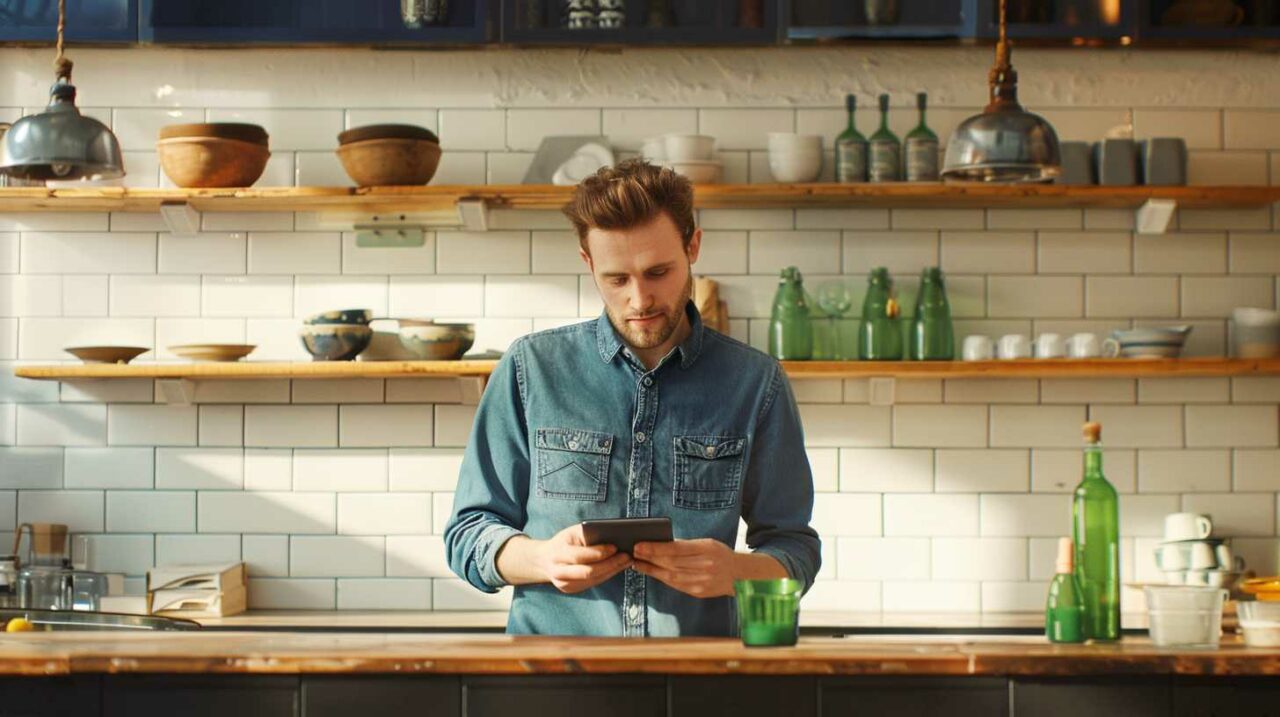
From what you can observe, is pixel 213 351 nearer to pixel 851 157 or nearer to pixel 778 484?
pixel 851 157

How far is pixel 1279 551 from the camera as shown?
4.45m

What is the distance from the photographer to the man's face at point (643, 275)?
7.92 ft

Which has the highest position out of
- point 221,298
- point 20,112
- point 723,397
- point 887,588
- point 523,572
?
point 20,112

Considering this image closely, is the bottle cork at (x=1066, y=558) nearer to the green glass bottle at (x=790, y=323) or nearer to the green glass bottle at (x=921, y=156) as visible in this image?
the green glass bottle at (x=790, y=323)

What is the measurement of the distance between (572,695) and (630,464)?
0.56 meters

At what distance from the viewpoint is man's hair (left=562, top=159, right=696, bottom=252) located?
7.93ft

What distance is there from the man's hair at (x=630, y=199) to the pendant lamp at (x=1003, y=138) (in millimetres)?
969

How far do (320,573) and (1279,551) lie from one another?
9.47 feet

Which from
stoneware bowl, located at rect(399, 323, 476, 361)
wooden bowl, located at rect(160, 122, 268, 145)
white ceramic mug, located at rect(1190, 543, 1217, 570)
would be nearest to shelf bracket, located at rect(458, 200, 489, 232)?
stoneware bowl, located at rect(399, 323, 476, 361)

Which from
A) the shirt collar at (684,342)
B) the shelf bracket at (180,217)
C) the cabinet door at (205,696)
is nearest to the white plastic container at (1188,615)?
the shirt collar at (684,342)

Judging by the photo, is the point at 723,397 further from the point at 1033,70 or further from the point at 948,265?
the point at 1033,70

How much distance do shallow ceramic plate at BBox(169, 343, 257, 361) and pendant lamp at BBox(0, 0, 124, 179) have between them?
86 cm

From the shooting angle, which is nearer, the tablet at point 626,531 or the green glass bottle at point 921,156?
the tablet at point 626,531

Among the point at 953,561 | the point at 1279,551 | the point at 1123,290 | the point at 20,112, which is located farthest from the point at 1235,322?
the point at 20,112
